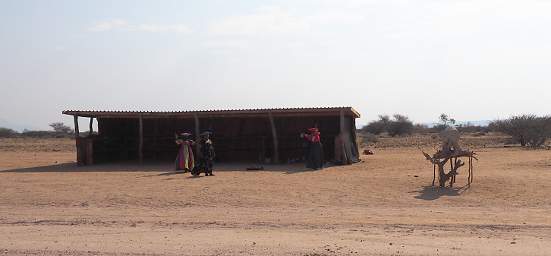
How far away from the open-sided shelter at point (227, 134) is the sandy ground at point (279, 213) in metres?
3.03

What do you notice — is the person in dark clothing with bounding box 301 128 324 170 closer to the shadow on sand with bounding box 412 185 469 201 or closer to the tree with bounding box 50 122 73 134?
the shadow on sand with bounding box 412 185 469 201

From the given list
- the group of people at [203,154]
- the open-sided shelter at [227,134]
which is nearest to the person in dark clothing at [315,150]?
the group of people at [203,154]

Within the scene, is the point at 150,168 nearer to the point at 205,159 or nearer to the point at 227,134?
the point at 205,159

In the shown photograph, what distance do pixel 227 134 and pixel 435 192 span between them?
11209 millimetres

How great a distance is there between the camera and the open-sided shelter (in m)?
20.4

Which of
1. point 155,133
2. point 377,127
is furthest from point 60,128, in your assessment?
point 155,133

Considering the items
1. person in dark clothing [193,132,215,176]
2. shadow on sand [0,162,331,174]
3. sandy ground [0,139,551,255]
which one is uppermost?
person in dark clothing [193,132,215,176]

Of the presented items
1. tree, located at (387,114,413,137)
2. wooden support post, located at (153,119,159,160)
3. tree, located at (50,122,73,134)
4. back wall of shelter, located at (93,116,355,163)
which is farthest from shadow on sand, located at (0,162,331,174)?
tree, located at (50,122,73,134)

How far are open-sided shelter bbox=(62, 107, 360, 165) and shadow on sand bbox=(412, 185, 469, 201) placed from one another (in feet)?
21.3

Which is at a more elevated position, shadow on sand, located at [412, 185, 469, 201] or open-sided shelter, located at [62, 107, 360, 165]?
open-sided shelter, located at [62, 107, 360, 165]

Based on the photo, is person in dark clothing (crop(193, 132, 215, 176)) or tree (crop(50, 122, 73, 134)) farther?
tree (crop(50, 122, 73, 134))

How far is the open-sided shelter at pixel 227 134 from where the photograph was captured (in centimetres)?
2039

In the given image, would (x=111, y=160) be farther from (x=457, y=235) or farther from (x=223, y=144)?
(x=457, y=235)

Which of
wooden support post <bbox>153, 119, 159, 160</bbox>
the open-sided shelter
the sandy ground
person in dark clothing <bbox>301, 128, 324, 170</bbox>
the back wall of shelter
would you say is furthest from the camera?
wooden support post <bbox>153, 119, 159, 160</bbox>
